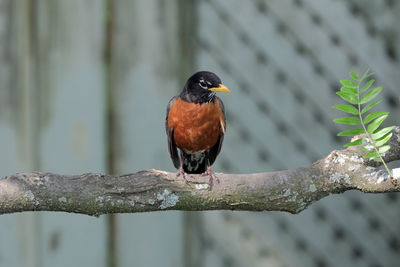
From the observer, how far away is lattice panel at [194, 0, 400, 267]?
408 centimetres

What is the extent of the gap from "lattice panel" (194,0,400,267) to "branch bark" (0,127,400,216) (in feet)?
6.77

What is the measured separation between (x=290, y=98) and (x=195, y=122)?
1339 millimetres

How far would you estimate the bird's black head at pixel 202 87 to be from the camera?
283 centimetres

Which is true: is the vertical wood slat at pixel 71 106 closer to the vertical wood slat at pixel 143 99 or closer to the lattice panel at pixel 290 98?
the vertical wood slat at pixel 143 99

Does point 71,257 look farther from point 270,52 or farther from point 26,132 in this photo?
point 270,52

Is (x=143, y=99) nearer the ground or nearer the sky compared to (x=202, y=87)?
nearer the sky

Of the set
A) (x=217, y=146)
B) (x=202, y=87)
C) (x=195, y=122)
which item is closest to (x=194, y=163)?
(x=217, y=146)

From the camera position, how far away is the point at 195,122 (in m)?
2.95

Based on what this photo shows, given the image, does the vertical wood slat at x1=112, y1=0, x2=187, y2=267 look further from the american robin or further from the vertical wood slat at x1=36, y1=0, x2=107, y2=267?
the american robin

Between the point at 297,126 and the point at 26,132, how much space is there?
171 centimetres

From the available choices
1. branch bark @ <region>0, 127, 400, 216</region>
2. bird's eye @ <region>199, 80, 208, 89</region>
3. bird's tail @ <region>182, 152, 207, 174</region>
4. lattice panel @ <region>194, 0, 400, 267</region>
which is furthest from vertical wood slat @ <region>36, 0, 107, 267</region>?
branch bark @ <region>0, 127, 400, 216</region>

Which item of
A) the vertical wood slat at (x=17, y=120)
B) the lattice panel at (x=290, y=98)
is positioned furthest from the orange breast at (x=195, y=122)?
the vertical wood slat at (x=17, y=120)

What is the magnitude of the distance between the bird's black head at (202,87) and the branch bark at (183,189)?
2.83 feet

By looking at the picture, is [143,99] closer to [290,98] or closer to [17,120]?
[17,120]
